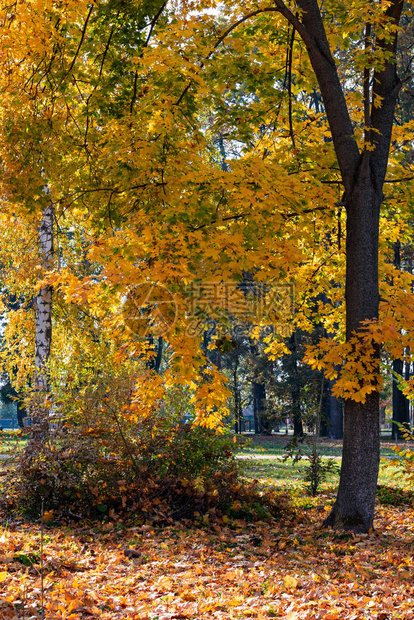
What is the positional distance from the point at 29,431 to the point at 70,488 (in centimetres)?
89

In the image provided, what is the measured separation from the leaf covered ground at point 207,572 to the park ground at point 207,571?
0.01 metres

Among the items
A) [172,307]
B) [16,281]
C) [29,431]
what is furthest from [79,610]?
[16,281]

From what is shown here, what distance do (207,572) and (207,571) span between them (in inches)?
0.9

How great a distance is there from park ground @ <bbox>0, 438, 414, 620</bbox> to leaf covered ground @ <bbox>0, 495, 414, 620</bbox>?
0.03 feet

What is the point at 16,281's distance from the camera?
35.1 feet

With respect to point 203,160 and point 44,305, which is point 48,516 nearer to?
point 203,160

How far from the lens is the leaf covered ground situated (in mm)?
3672

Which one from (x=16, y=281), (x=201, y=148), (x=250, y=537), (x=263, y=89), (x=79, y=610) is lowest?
(x=250, y=537)

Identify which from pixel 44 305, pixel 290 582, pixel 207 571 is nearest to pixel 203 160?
pixel 207 571

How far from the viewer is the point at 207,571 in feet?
15.5

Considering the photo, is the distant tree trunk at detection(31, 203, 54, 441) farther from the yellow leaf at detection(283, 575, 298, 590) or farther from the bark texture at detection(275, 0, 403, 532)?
the yellow leaf at detection(283, 575, 298, 590)

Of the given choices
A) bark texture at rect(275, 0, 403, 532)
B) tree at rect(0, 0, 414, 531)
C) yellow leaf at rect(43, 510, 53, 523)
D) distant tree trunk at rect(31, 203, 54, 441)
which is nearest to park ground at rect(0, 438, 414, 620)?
yellow leaf at rect(43, 510, 53, 523)

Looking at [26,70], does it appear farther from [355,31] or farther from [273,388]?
[273,388]

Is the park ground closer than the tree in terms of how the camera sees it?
Yes
